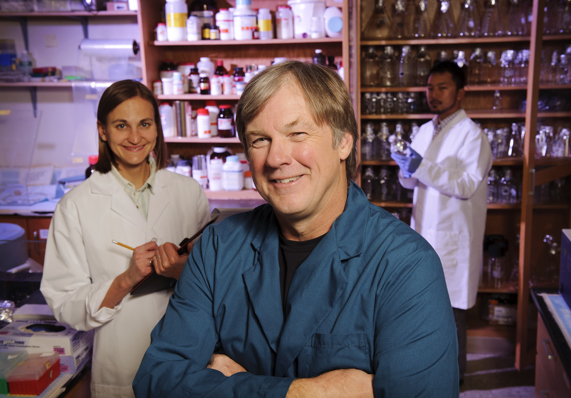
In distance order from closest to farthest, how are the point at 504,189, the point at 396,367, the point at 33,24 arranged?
the point at 396,367 → the point at 504,189 → the point at 33,24

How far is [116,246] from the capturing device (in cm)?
156

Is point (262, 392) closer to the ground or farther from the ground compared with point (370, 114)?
closer to the ground

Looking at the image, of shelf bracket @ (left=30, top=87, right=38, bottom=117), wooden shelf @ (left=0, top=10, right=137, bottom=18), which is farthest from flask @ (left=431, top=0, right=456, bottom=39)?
shelf bracket @ (left=30, top=87, right=38, bottom=117)

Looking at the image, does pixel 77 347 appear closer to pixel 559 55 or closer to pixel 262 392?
pixel 262 392

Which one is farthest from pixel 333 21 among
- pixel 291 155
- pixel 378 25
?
pixel 291 155

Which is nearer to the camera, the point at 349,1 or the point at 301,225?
the point at 301,225

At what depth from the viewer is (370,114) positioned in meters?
3.41

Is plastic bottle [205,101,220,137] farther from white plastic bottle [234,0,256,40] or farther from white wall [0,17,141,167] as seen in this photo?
white wall [0,17,141,167]

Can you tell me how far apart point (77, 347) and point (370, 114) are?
2.47 metres

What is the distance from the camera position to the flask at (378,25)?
3.41 meters

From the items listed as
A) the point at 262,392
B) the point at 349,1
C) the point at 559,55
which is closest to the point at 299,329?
the point at 262,392

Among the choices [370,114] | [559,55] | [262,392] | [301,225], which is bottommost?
[262,392]

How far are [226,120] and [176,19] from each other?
0.76 m

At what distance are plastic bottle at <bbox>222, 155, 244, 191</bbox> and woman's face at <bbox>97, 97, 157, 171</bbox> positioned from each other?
1.75 metres
